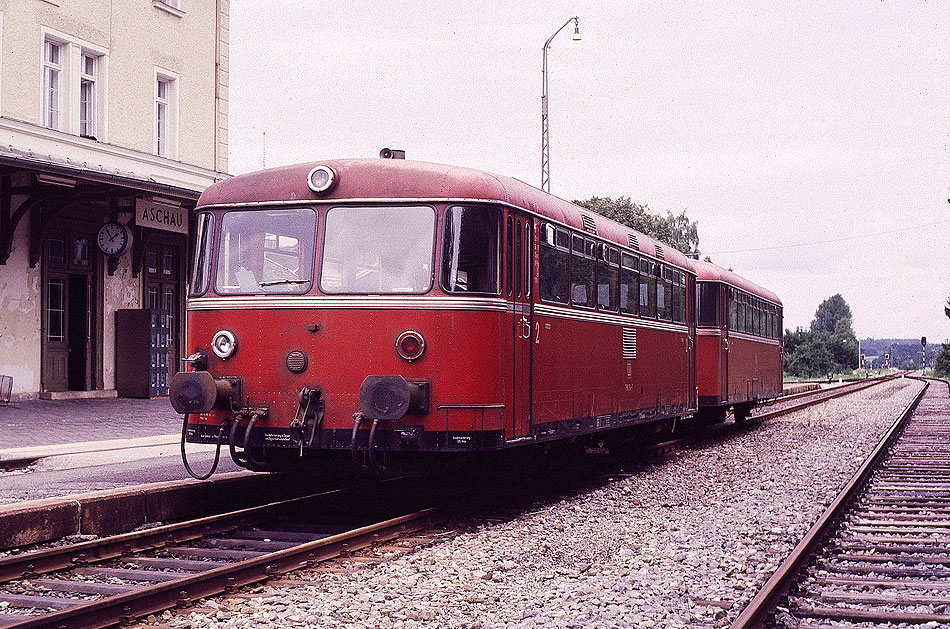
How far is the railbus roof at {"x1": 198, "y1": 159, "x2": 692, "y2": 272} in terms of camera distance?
30.8 feet

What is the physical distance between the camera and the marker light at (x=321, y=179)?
948 centimetres

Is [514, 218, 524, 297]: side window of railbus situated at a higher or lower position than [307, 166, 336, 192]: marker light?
lower

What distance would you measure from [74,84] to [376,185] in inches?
572

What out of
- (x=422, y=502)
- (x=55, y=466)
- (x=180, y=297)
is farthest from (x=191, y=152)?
(x=422, y=502)

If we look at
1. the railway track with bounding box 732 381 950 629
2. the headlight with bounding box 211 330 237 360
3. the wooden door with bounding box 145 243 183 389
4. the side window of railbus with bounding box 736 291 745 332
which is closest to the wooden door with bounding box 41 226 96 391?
the wooden door with bounding box 145 243 183 389

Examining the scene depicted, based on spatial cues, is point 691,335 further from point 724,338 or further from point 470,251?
point 470,251

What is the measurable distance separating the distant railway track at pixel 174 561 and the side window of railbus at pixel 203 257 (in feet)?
6.47

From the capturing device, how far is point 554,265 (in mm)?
10742

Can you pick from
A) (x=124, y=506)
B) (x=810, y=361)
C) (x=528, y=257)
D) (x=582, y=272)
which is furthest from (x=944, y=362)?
(x=124, y=506)

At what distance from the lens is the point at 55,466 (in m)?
12.0

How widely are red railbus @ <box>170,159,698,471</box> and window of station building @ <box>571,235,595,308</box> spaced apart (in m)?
1.07

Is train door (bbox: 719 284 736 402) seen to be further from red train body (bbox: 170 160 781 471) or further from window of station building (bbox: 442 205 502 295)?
window of station building (bbox: 442 205 502 295)

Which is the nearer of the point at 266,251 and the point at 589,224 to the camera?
the point at 266,251

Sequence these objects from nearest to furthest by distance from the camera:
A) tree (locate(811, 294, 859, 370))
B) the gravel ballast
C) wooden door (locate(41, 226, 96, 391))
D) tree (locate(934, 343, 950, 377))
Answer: the gravel ballast, wooden door (locate(41, 226, 96, 391)), tree (locate(934, 343, 950, 377)), tree (locate(811, 294, 859, 370))
